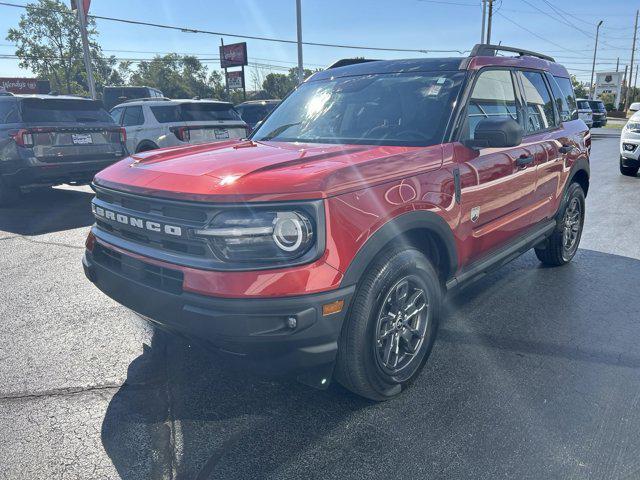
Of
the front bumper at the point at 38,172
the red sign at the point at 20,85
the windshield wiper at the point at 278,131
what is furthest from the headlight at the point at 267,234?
the red sign at the point at 20,85

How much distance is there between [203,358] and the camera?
10.6ft

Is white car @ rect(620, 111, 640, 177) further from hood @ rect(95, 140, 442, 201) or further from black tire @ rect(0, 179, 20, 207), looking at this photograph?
black tire @ rect(0, 179, 20, 207)

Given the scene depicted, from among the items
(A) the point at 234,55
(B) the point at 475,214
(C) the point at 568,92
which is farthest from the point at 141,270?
(A) the point at 234,55

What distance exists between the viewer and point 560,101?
15.3 ft

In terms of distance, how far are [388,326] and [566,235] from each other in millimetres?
3121

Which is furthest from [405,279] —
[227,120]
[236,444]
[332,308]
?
[227,120]

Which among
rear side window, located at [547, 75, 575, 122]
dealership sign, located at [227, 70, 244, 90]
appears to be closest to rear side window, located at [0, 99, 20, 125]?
rear side window, located at [547, 75, 575, 122]

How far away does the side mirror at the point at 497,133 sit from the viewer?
2893 millimetres

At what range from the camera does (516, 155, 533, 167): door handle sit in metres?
3.62

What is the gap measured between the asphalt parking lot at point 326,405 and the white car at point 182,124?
6202mm

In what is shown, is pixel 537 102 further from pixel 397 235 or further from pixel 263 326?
pixel 263 326

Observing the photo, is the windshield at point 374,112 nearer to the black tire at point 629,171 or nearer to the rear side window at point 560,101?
the rear side window at point 560,101

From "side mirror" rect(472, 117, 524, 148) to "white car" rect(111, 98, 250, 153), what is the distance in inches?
306

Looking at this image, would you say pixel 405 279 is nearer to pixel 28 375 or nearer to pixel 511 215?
pixel 511 215
